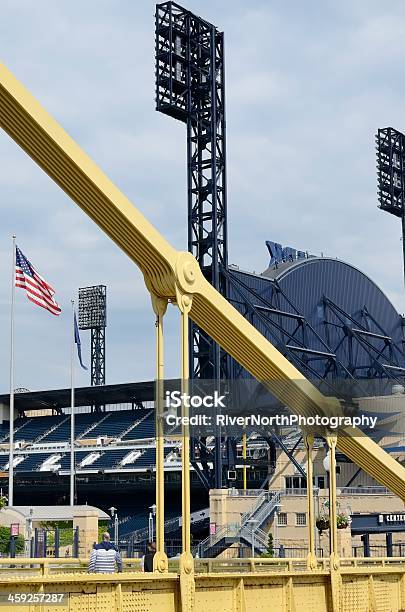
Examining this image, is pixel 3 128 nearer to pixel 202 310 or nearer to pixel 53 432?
pixel 202 310

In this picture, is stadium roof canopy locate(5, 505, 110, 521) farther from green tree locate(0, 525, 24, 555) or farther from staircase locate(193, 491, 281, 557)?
staircase locate(193, 491, 281, 557)

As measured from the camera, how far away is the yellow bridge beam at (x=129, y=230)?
643 inches

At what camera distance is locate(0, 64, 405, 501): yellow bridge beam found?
16.3 m

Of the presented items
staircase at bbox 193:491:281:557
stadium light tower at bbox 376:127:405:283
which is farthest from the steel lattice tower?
stadium light tower at bbox 376:127:405:283

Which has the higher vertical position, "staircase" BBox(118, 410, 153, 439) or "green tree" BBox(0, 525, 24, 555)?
"staircase" BBox(118, 410, 153, 439)

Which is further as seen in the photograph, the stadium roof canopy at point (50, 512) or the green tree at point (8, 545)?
the stadium roof canopy at point (50, 512)

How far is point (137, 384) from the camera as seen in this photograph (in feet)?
308

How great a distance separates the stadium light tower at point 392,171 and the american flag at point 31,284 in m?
42.5

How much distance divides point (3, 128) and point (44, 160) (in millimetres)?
895

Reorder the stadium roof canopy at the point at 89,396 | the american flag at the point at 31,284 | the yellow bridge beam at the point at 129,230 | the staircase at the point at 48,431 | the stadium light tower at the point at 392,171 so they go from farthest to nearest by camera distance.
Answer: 1. the staircase at the point at 48,431
2. the stadium roof canopy at the point at 89,396
3. the stadium light tower at the point at 392,171
4. the american flag at the point at 31,284
5. the yellow bridge beam at the point at 129,230

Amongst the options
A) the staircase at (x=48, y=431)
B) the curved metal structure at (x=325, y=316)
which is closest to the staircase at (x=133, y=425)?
the staircase at (x=48, y=431)

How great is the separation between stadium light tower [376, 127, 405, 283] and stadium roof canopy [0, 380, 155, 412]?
26057mm

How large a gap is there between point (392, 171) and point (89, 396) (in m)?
36.6

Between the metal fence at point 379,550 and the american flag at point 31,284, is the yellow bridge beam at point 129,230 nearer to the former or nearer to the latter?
the american flag at point 31,284
